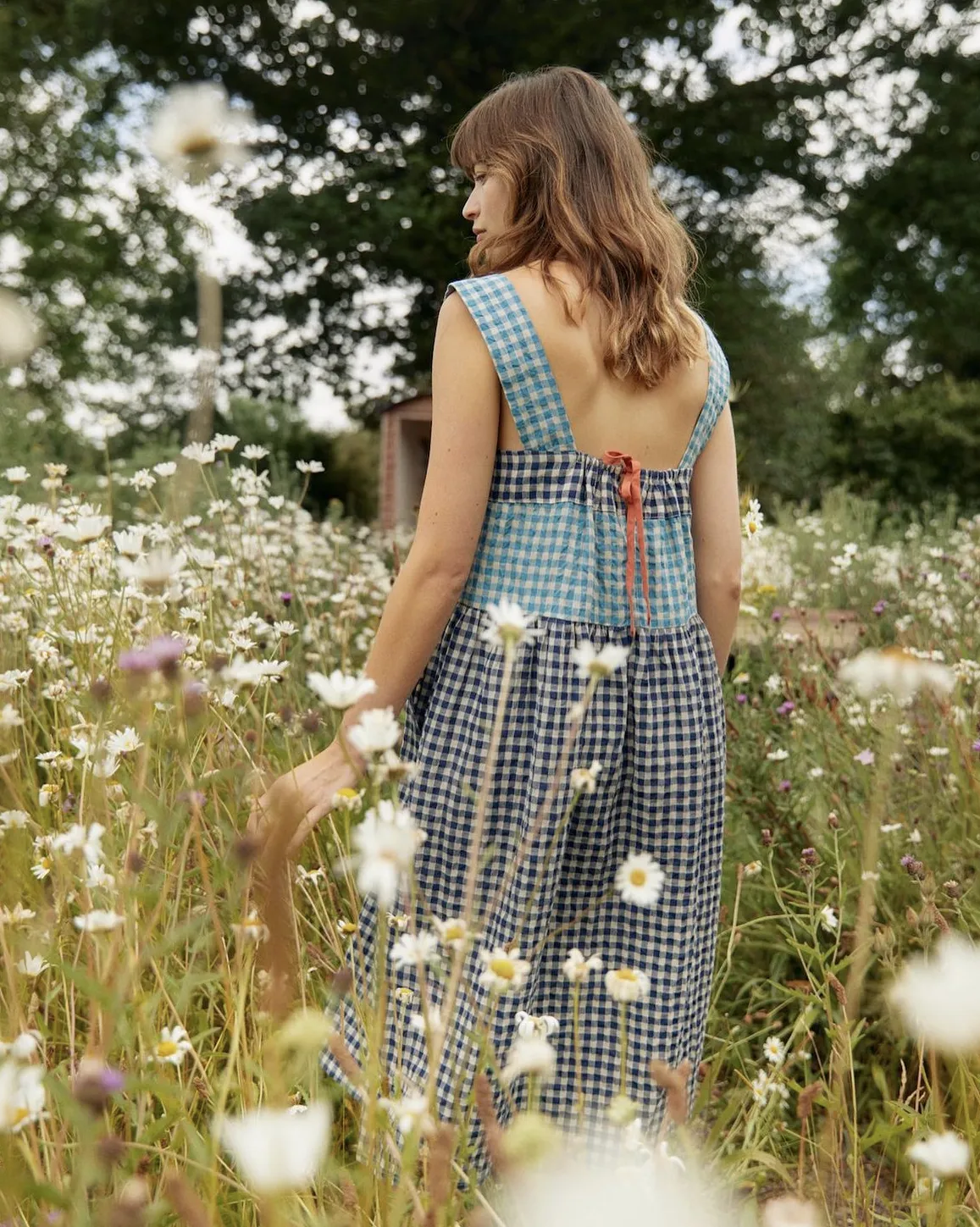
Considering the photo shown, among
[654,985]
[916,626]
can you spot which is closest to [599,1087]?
[654,985]

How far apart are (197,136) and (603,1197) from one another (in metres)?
1.11

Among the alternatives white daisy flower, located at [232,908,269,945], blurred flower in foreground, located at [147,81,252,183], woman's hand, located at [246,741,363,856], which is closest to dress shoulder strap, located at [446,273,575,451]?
blurred flower in foreground, located at [147,81,252,183]

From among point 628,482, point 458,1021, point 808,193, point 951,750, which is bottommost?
point 458,1021

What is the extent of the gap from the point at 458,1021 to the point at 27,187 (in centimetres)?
1626

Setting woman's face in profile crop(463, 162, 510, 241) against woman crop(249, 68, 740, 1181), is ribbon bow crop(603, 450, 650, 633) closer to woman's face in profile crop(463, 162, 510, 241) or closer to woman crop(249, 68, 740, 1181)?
woman crop(249, 68, 740, 1181)

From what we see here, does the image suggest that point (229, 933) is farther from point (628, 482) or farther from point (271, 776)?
point (628, 482)

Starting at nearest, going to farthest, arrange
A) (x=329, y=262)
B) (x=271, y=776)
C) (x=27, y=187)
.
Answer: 1. (x=271, y=776)
2. (x=329, y=262)
3. (x=27, y=187)

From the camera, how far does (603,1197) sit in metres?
0.69

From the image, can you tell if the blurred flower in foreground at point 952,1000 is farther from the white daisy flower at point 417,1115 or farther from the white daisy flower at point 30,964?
the white daisy flower at point 30,964

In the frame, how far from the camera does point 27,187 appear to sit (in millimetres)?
15359

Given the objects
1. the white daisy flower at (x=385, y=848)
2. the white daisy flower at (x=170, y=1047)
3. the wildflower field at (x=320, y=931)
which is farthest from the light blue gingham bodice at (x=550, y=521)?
the white daisy flower at (x=385, y=848)

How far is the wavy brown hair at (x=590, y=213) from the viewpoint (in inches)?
66.6

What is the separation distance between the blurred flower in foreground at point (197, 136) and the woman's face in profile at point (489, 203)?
55cm

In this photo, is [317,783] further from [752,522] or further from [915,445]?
[915,445]
